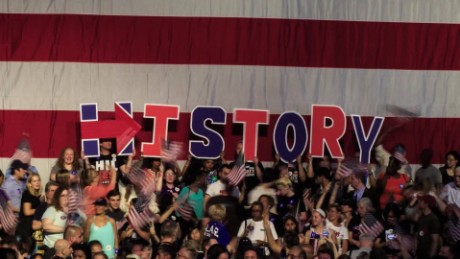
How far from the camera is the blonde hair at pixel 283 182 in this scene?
12070mm

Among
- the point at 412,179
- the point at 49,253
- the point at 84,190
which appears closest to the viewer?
the point at 49,253

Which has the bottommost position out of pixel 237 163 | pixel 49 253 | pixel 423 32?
pixel 49 253

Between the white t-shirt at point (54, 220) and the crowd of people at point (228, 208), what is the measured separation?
0.01 meters

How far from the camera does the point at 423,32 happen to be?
13.1 metres

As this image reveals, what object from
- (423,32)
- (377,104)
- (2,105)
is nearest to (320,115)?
(377,104)

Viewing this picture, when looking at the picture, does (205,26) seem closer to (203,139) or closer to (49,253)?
(203,139)

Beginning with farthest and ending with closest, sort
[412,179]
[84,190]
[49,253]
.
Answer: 1. [412,179]
2. [84,190]
3. [49,253]

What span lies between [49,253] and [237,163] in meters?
2.28

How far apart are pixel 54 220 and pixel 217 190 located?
1.66 meters

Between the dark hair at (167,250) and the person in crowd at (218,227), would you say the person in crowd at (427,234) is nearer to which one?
the person in crowd at (218,227)

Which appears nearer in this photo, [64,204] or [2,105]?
[64,204]

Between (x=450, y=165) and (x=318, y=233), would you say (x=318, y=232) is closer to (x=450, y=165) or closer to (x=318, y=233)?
(x=318, y=233)

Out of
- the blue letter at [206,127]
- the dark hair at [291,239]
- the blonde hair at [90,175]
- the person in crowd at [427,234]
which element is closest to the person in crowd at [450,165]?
the person in crowd at [427,234]

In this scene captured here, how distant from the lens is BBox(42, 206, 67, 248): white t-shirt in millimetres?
11172
